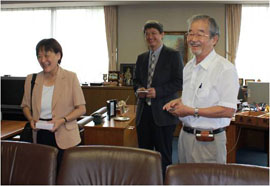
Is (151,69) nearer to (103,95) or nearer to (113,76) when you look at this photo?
(103,95)

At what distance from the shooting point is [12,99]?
3619 mm

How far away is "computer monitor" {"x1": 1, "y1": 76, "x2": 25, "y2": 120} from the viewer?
3.59 m

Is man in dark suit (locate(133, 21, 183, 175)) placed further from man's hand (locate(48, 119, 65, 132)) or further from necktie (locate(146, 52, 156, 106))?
man's hand (locate(48, 119, 65, 132))

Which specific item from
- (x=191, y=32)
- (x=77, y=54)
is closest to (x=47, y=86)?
(x=191, y=32)

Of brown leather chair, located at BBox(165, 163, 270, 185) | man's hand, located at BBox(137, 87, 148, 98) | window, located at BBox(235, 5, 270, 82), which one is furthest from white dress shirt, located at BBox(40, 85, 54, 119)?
window, located at BBox(235, 5, 270, 82)

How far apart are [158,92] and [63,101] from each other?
811 mm

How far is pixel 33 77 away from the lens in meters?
2.11

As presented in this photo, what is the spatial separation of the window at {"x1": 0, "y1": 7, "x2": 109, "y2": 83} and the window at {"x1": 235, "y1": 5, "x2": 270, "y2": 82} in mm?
3159

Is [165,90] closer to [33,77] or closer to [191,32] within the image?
[191,32]

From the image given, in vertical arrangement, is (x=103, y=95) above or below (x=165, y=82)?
below

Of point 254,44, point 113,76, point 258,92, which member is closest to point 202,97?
point 258,92

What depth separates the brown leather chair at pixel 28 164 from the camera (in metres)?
1.52

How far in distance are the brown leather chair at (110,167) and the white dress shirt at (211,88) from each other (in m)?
0.40

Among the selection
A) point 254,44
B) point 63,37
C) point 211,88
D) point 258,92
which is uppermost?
point 63,37
